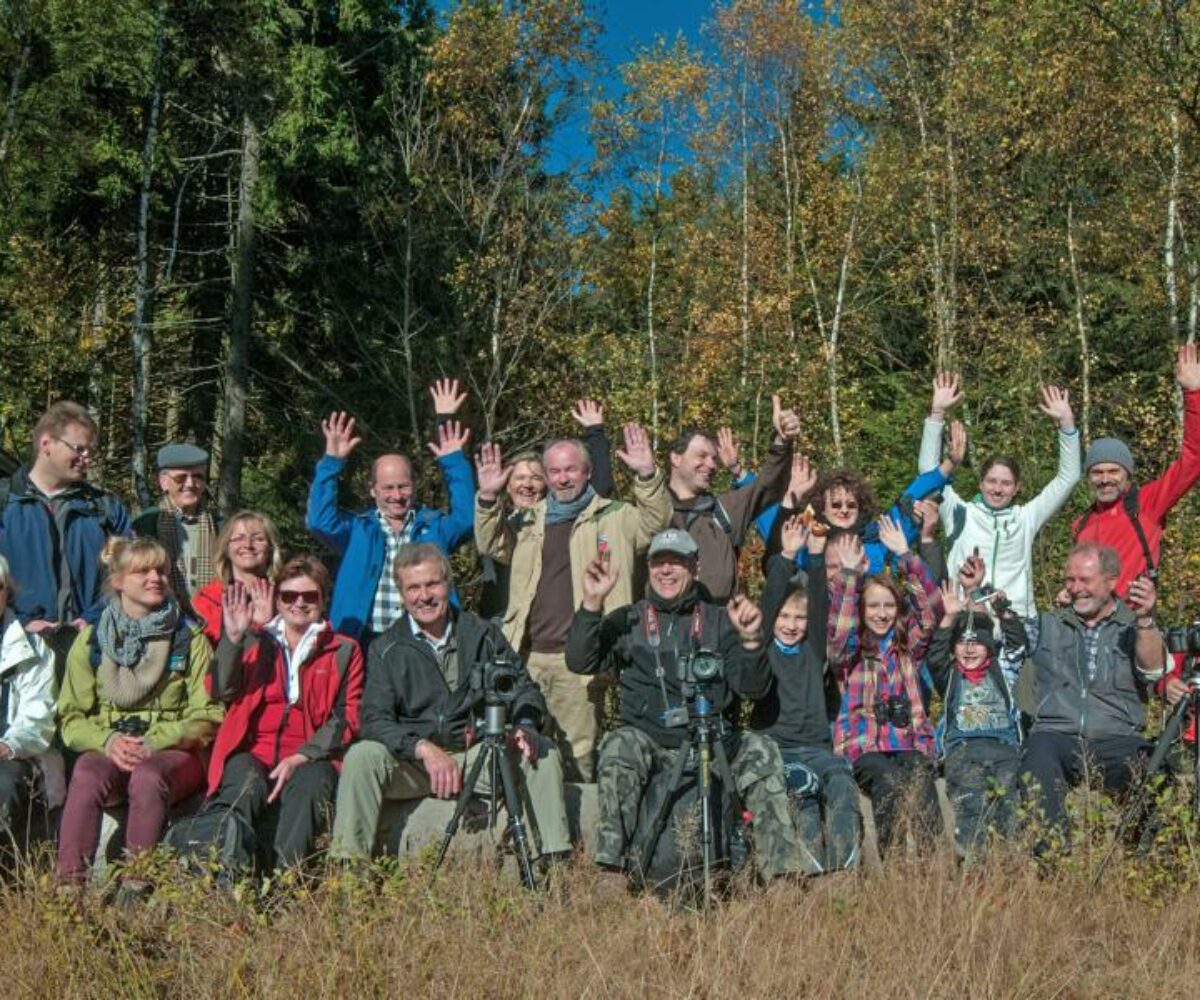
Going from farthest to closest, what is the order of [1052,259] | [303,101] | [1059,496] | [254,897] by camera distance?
[1052,259] → [303,101] → [1059,496] → [254,897]

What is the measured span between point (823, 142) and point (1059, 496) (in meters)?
16.0

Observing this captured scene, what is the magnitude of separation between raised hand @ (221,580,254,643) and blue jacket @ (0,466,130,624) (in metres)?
1.10

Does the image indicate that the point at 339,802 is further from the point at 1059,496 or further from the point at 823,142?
the point at 823,142

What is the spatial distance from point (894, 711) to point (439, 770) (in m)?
2.18

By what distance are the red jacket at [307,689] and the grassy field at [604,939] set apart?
790mm

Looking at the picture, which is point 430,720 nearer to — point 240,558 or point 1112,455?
point 240,558

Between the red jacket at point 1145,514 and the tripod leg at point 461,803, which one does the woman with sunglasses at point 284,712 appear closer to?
the tripod leg at point 461,803

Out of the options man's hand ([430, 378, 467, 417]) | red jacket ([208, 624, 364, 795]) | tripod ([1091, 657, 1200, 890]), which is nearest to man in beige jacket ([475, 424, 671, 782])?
man's hand ([430, 378, 467, 417])

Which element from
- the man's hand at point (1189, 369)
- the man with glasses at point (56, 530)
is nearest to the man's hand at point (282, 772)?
the man with glasses at point (56, 530)

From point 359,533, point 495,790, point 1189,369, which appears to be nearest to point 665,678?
point 495,790

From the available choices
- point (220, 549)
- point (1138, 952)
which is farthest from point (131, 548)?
point (1138, 952)

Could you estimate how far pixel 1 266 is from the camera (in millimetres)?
15055

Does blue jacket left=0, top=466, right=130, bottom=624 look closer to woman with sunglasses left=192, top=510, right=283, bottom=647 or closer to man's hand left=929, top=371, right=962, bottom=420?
woman with sunglasses left=192, top=510, right=283, bottom=647

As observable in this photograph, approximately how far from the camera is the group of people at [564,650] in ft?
18.1
